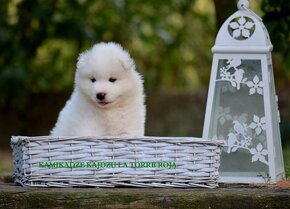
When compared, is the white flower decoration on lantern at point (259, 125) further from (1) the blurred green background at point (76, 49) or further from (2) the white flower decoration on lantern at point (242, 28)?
(1) the blurred green background at point (76, 49)

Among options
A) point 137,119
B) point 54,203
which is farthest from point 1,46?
point 54,203

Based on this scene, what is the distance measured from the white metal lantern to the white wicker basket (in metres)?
0.51

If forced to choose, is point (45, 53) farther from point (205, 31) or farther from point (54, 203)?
point (54, 203)

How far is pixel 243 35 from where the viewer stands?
4.05 meters

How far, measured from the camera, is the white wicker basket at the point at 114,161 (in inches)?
139

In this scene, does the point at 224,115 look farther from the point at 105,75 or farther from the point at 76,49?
the point at 76,49

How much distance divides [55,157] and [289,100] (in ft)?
18.5

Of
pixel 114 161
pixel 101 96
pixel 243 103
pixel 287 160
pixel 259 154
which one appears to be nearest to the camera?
pixel 114 161

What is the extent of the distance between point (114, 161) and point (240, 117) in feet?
2.90

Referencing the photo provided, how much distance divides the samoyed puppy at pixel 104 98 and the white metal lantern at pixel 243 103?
1.31 ft

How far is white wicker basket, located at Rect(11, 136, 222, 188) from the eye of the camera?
3.53 m

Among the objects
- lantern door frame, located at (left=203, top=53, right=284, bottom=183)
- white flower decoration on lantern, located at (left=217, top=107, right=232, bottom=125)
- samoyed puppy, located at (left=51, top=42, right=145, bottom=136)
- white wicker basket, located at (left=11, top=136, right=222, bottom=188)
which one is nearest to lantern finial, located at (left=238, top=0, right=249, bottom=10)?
lantern door frame, located at (left=203, top=53, right=284, bottom=183)

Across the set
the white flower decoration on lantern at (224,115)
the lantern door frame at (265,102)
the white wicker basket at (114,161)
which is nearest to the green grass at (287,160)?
the lantern door frame at (265,102)

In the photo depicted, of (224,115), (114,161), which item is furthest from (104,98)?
(224,115)
